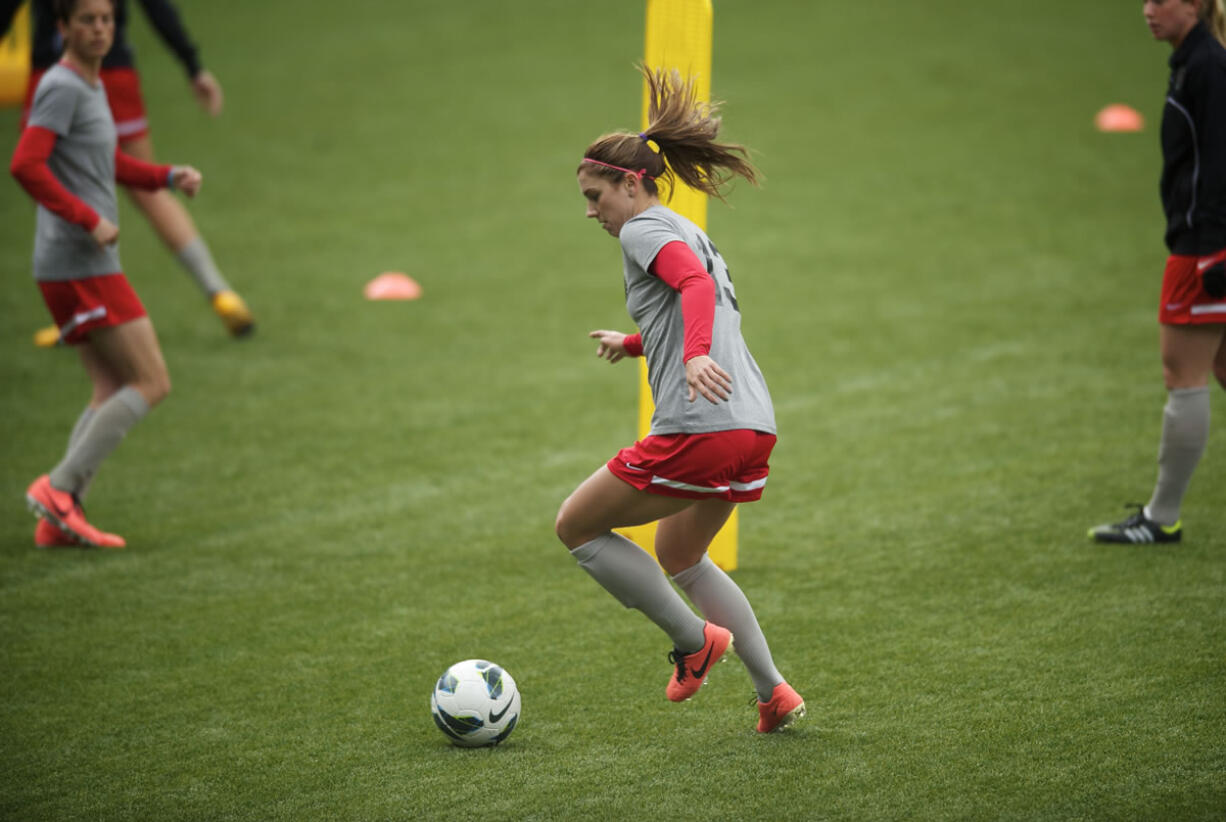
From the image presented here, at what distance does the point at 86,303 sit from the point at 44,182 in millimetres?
→ 527

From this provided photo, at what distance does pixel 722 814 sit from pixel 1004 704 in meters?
1.07

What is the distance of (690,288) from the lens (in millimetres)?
3256

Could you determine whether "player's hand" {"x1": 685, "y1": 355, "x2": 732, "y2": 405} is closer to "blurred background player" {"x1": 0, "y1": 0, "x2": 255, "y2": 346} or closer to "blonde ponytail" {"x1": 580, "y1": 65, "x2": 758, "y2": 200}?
"blonde ponytail" {"x1": 580, "y1": 65, "x2": 758, "y2": 200}

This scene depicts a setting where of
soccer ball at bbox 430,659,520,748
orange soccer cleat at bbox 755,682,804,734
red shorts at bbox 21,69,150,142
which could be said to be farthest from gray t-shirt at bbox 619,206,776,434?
red shorts at bbox 21,69,150,142

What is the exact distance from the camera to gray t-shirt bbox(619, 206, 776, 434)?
3.34 m

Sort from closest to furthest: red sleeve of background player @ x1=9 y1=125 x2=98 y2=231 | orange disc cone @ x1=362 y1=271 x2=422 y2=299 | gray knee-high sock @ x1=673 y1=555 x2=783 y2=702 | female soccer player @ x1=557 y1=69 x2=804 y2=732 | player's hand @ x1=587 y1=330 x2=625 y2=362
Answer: female soccer player @ x1=557 y1=69 x2=804 y2=732
gray knee-high sock @ x1=673 y1=555 x2=783 y2=702
player's hand @ x1=587 y1=330 x2=625 y2=362
red sleeve of background player @ x1=9 y1=125 x2=98 y2=231
orange disc cone @ x1=362 y1=271 x2=422 y2=299

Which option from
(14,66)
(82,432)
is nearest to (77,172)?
(82,432)

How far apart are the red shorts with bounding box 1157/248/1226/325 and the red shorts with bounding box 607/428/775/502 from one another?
2.20 m

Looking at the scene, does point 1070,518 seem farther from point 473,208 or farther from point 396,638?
point 473,208

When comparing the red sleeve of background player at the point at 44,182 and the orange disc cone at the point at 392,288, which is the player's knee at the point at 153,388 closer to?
the red sleeve of background player at the point at 44,182

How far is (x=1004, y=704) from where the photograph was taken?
12.5 ft

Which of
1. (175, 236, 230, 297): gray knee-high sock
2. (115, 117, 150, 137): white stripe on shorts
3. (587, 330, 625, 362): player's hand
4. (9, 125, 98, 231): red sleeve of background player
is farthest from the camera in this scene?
(175, 236, 230, 297): gray knee-high sock

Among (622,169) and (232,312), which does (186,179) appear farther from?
(232,312)

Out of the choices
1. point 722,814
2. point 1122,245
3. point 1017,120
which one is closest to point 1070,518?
point 722,814
